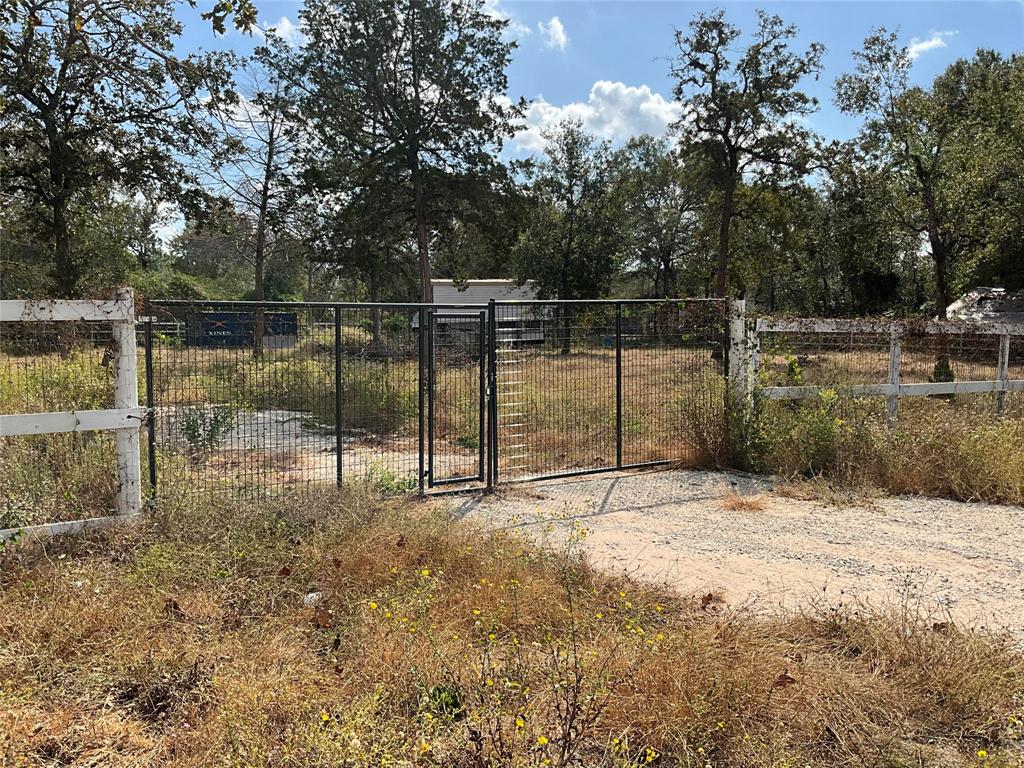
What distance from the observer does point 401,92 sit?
22.5m

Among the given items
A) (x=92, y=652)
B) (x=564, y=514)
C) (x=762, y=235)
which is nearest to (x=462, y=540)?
(x=564, y=514)

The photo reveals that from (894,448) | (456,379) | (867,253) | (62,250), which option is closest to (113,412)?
(456,379)

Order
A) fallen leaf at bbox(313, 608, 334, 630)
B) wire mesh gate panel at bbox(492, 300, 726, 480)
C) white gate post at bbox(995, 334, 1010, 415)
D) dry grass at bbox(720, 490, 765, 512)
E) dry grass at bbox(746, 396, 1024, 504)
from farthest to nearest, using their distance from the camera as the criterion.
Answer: white gate post at bbox(995, 334, 1010, 415) → wire mesh gate panel at bbox(492, 300, 726, 480) → dry grass at bbox(746, 396, 1024, 504) → dry grass at bbox(720, 490, 765, 512) → fallen leaf at bbox(313, 608, 334, 630)

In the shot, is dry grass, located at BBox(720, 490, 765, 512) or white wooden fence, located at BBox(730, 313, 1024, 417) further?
white wooden fence, located at BBox(730, 313, 1024, 417)

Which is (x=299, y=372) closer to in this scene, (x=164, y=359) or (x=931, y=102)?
(x=164, y=359)

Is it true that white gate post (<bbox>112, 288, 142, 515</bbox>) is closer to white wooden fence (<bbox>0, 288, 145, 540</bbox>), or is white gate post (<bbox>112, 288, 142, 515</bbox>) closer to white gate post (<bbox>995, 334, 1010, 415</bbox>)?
white wooden fence (<bbox>0, 288, 145, 540</bbox>)

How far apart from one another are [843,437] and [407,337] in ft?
16.0

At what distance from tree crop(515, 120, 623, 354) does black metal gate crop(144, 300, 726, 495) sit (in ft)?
78.9

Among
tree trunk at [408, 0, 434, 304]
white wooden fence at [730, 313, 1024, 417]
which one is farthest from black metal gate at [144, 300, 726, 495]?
tree trunk at [408, 0, 434, 304]

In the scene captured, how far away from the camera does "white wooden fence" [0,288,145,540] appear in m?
4.70

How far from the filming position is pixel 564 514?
6234 mm

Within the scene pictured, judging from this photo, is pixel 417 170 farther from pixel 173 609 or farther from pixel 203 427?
pixel 173 609

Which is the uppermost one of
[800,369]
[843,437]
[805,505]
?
[800,369]

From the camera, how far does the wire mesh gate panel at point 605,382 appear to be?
25.1 feet
